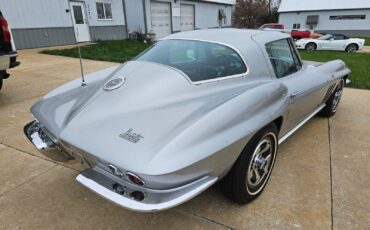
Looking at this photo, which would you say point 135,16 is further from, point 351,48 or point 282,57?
point 282,57

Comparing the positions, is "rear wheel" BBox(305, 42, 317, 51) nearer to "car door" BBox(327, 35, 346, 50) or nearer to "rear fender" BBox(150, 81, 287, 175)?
"car door" BBox(327, 35, 346, 50)

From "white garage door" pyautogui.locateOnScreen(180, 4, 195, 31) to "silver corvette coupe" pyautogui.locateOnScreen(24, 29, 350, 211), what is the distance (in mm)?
21308

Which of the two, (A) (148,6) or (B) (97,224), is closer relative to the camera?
(B) (97,224)

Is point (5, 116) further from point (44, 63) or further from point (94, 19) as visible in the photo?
point (94, 19)

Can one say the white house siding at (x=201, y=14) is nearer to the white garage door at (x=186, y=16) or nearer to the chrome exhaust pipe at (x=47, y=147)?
the white garage door at (x=186, y=16)

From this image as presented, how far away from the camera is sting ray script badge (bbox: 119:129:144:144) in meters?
1.80

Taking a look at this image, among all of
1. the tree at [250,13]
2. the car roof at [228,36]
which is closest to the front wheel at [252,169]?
the car roof at [228,36]

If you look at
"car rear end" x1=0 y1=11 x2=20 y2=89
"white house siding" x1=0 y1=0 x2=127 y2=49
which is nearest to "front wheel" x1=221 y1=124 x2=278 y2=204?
"car rear end" x1=0 y1=11 x2=20 y2=89

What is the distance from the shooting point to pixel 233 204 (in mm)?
2393

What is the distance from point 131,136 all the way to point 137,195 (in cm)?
38

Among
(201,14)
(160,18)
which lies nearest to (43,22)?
(160,18)

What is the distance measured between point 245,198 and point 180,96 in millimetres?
1021

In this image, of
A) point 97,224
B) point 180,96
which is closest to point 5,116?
point 97,224

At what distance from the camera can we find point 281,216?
89.0 inches
